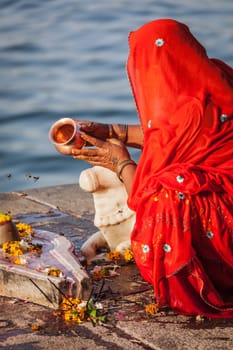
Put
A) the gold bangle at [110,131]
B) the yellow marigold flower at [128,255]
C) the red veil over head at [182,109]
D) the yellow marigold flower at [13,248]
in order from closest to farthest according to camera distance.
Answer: the red veil over head at [182,109]
the yellow marigold flower at [13,248]
the gold bangle at [110,131]
the yellow marigold flower at [128,255]

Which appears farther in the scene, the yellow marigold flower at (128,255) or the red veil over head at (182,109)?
the yellow marigold flower at (128,255)

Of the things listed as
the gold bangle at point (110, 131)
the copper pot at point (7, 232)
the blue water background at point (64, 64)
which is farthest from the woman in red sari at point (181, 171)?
the blue water background at point (64, 64)

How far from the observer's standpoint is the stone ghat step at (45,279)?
4387mm

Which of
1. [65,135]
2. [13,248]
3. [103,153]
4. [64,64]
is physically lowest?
[13,248]

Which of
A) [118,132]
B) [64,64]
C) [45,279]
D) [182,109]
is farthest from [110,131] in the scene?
[64,64]

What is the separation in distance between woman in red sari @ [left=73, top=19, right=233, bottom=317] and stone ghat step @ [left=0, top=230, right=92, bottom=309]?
29cm

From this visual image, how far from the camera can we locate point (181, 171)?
4301mm

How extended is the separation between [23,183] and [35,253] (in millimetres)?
4243

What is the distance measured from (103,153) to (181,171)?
476 millimetres

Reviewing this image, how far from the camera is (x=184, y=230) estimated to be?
4.23 meters

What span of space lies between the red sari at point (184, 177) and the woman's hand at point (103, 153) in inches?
6.5

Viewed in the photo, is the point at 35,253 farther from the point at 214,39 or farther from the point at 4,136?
the point at 214,39

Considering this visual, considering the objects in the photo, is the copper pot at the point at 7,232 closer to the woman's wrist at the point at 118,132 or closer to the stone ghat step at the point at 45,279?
the stone ghat step at the point at 45,279

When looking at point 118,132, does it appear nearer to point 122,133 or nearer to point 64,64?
point 122,133
